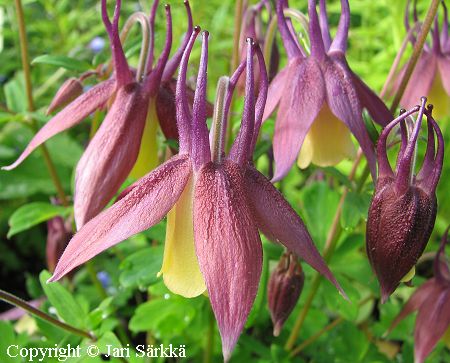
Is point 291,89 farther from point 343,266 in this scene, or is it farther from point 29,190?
point 29,190

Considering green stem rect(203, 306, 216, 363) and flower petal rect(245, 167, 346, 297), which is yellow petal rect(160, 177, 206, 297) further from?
green stem rect(203, 306, 216, 363)

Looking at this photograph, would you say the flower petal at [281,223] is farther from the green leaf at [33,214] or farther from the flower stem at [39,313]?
the green leaf at [33,214]

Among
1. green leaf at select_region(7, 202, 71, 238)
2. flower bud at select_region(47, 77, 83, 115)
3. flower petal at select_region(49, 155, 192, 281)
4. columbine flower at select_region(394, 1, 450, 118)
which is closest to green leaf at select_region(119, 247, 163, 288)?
green leaf at select_region(7, 202, 71, 238)

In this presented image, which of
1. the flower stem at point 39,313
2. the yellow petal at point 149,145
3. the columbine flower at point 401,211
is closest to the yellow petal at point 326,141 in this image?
the columbine flower at point 401,211

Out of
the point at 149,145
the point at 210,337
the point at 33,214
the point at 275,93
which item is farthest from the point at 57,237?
the point at 275,93

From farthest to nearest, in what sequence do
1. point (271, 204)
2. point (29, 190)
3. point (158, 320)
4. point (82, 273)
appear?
point (29, 190)
point (82, 273)
point (158, 320)
point (271, 204)

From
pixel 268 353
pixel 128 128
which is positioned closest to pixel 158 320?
pixel 268 353
